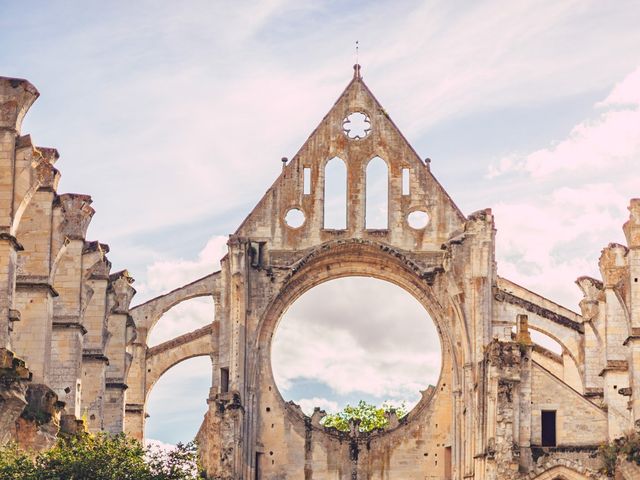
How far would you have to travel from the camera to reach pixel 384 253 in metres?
65.8

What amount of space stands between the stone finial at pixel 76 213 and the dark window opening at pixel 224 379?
329 inches

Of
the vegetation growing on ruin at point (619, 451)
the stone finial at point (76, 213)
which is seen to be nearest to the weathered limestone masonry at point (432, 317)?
the vegetation growing on ruin at point (619, 451)

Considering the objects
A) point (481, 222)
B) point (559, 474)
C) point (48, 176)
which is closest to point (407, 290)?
point (481, 222)

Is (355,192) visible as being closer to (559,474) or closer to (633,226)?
(633,226)

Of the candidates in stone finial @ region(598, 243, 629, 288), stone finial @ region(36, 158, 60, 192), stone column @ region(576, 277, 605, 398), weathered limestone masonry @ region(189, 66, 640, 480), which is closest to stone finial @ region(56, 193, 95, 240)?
stone finial @ region(36, 158, 60, 192)

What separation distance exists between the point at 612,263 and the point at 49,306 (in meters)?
18.6

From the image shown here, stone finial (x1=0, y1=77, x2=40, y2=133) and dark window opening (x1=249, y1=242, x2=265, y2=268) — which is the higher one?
dark window opening (x1=249, y1=242, x2=265, y2=268)

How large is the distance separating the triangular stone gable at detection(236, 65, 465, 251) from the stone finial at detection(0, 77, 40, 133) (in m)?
17.4

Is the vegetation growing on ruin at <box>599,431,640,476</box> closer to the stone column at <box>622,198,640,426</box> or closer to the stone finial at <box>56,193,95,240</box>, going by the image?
the stone column at <box>622,198,640,426</box>

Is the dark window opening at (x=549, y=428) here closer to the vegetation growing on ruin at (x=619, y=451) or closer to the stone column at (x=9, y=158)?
the vegetation growing on ruin at (x=619, y=451)

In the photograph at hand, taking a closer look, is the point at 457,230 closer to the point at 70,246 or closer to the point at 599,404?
the point at 599,404

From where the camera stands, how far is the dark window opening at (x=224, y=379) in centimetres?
Result: 6431

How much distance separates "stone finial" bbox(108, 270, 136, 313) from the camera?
2519 inches

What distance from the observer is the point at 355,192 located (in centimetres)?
6675
